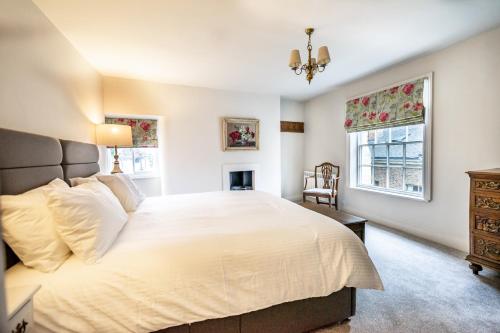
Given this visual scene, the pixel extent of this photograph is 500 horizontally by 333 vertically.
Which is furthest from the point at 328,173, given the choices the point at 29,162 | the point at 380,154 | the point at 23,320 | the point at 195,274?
the point at 23,320

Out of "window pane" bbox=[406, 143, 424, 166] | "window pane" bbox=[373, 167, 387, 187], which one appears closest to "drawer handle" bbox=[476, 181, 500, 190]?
"window pane" bbox=[406, 143, 424, 166]

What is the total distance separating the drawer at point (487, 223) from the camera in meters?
1.92

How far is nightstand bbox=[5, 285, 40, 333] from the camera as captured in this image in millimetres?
663

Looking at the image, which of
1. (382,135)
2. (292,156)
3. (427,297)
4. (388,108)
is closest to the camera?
(427,297)

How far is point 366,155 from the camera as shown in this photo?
12.6 ft

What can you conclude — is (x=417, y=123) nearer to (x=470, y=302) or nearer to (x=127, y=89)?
(x=470, y=302)

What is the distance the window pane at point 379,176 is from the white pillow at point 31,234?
3.95m

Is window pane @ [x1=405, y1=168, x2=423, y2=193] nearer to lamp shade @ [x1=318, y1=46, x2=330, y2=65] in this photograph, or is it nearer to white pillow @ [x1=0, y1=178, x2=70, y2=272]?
lamp shade @ [x1=318, y1=46, x2=330, y2=65]

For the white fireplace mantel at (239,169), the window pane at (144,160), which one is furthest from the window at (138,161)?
the white fireplace mantel at (239,169)

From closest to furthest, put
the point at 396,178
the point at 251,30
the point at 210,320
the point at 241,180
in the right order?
the point at 210,320
the point at 251,30
the point at 396,178
the point at 241,180

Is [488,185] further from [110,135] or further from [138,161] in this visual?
[138,161]

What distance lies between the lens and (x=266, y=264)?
4.02 feet

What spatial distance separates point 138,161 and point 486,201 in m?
4.50

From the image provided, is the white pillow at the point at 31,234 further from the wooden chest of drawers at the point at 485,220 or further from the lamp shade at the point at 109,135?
the wooden chest of drawers at the point at 485,220
